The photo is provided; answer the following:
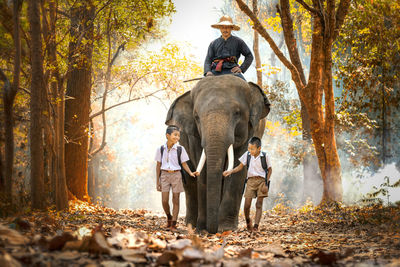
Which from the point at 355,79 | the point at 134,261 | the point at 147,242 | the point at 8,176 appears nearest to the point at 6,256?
the point at 134,261

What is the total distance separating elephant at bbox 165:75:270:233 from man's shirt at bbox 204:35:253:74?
53 cm

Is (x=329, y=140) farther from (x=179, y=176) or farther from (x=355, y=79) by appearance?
(x=179, y=176)

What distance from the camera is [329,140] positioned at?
11250mm

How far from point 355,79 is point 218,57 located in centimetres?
603

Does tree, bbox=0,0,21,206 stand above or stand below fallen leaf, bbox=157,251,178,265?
above

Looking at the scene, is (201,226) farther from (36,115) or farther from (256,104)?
(36,115)

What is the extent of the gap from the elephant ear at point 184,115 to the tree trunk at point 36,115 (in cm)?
238

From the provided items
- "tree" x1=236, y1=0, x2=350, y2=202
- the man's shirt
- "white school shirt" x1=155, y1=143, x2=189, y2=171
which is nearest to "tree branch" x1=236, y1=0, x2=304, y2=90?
"tree" x1=236, y1=0, x2=350, y2=202

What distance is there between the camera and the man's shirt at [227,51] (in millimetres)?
8781

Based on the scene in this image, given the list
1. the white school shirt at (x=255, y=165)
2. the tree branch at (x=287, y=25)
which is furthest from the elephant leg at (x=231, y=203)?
the tree branch at (x=287, y=25)

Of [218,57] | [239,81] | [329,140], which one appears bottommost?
[329,140]

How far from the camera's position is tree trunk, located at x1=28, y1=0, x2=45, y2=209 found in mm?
7520

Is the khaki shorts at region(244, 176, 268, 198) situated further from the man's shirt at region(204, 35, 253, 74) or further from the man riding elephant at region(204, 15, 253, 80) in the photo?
the man's shirt at region(204, 35, 253, 74)

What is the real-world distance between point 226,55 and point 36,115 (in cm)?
364
